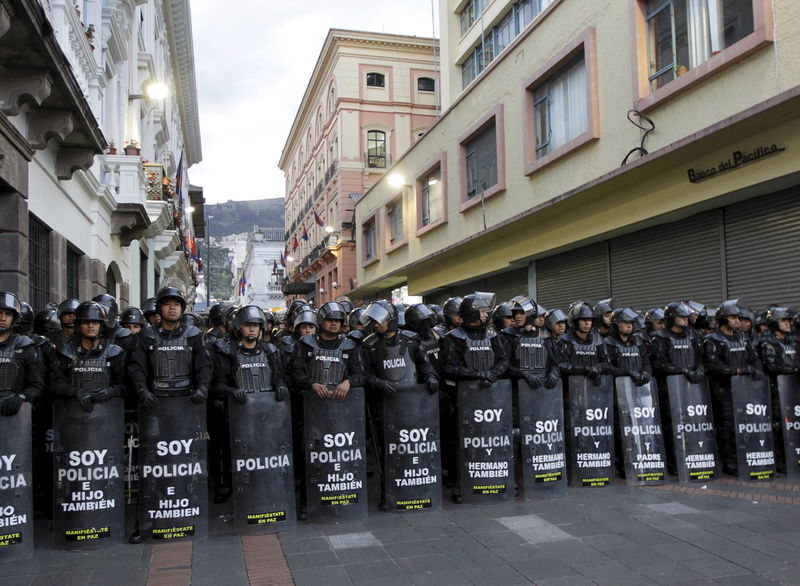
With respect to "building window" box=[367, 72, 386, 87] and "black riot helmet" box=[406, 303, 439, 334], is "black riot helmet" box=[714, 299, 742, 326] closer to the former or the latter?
"black riot helmet" box=[406, 303, 439, 334]

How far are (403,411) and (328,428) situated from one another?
0.73 metres

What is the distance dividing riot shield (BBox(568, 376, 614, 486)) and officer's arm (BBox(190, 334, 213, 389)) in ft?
11.9

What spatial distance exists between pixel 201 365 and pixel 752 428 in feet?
18.4

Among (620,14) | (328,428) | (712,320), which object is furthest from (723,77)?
(328,428)

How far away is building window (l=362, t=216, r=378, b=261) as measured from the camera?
1236 inches

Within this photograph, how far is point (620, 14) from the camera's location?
13367 millimetres

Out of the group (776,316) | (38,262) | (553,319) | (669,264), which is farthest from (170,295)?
(669,264)

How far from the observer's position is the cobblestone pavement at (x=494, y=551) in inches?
192

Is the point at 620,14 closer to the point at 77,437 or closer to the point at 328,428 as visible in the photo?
the point at 328,428

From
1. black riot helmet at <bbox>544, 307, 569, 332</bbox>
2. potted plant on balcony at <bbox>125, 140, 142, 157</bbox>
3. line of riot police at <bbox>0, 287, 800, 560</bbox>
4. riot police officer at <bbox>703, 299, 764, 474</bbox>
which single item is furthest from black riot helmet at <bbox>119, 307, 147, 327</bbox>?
potted plant on balcony at <bbox>125, 140, 142, 157</bbox>

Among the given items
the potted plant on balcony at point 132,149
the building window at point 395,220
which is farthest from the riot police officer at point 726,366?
the building window at point 395,220

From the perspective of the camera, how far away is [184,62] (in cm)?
3703

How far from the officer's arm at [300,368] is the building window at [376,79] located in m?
34.9

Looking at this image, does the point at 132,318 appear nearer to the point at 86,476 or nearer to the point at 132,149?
the point at 86,476
